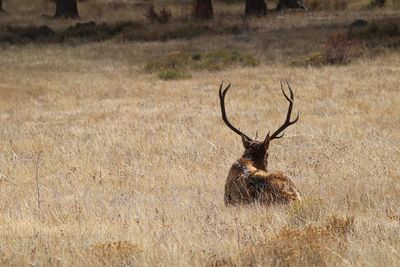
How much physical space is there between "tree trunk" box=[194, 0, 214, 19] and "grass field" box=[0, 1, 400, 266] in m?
9.16

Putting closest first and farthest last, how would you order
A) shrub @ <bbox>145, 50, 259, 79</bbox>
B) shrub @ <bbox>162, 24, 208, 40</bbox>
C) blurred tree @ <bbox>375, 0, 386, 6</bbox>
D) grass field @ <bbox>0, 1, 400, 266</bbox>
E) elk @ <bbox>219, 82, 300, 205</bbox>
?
grass field @ <bbox>0, 1, 400, 266</bbox> < elk @ <bbox>219, 82, 300, 205</bbox> < shrub @ <bbox>145, 50, 259, 79</bbox> < shrub @ <bbox>162, 24, 208, 40</bbox> < blurred tree @ <bbox>375, 0, 386, 6</bbox>

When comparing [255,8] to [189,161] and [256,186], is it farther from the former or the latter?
[256,186]

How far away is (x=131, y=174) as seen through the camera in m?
7.99

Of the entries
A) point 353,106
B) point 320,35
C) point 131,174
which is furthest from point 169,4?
point 131,174

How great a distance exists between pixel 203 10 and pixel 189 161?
21.8 metres

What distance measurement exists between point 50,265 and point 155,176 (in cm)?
369

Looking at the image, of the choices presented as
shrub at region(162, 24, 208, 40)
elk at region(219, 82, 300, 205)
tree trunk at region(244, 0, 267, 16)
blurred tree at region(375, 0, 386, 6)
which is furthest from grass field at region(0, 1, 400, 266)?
blurred tree at region(375, 0, 386, 6)

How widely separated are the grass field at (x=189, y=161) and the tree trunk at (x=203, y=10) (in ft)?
30.0

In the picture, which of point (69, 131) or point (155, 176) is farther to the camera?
point (69, 131)

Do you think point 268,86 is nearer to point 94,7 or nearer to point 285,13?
point 285,13

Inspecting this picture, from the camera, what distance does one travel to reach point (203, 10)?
97.3 ft

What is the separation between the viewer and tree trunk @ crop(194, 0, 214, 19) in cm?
2956

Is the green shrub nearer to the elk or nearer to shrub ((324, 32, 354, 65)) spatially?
shrub ((324, 32, 354, 65))

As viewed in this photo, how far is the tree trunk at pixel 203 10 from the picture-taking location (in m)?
29.6
